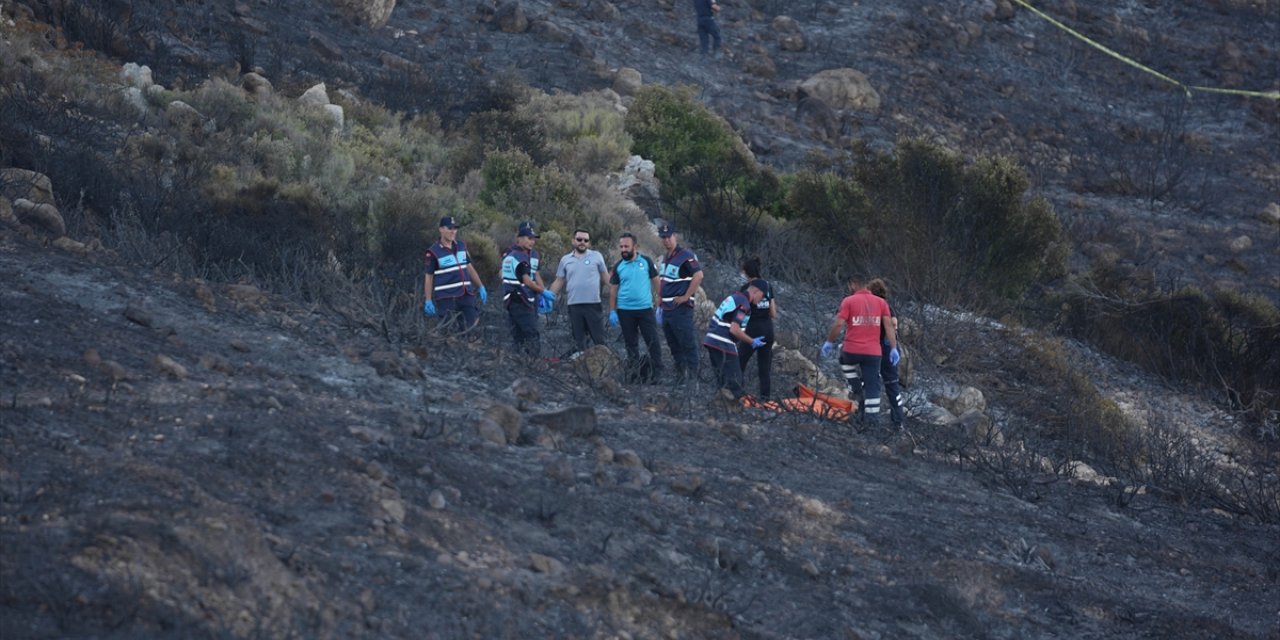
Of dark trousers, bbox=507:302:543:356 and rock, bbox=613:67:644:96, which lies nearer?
dark trousers, bbox=507:302:543:356

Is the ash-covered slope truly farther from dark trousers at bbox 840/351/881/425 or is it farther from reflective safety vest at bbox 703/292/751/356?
reflective safety vest at bbox 703/292/751/356

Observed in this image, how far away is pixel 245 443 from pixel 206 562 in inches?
52.5

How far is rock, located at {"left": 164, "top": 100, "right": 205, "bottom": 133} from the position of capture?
15938 millimetres

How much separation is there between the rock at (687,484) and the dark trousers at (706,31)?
2067cm

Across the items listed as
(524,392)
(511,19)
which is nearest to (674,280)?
(524,392)

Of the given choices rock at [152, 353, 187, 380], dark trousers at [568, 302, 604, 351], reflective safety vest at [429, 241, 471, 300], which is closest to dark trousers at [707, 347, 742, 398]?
dark trousers at [568, 302, 604, 351]

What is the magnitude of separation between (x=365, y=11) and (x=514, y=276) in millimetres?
14958

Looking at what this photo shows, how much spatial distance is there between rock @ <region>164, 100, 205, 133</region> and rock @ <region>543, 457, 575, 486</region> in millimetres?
10429

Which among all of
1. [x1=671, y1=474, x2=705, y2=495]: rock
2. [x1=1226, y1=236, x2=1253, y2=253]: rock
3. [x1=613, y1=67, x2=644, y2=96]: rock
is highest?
[x1=671, y1=474, x2=705, y2=495]: rock

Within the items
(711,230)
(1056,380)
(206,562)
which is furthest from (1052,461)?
(711,230)

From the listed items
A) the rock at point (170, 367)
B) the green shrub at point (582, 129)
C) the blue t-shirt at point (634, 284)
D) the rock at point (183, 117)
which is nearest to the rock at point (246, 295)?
the rock at point (170, 367)

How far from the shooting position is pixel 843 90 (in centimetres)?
2702

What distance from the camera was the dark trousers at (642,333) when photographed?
10.7 m

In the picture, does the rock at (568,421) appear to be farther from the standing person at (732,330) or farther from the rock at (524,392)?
the standing person at (732,330)
